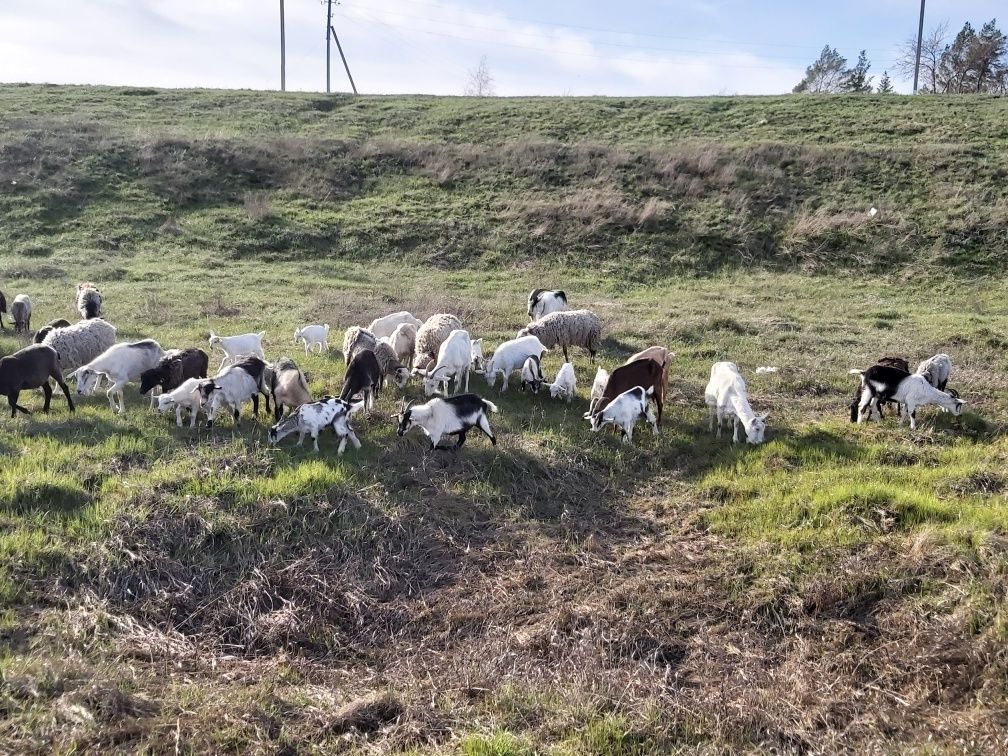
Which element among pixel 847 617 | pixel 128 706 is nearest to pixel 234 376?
pixel 128 706

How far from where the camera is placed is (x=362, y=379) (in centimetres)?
1003

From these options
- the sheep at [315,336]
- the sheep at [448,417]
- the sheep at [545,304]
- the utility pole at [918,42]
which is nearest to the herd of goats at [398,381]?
the sheep at [448,417]

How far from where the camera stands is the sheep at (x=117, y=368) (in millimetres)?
10062

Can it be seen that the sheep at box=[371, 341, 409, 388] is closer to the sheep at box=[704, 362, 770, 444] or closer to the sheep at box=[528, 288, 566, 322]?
the sheep at box=[704, 362, 770, 444]

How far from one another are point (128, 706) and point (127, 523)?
2.28 metres

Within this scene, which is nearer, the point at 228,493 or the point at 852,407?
the point at 228,493

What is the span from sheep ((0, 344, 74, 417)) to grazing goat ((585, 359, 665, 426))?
22.6ft

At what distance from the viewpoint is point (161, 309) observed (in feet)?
53.1

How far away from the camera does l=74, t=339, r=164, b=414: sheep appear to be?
1006 cm

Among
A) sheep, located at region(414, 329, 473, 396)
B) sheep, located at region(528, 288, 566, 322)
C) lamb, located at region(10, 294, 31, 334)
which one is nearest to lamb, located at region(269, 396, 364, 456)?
sheep, located at region(414, 329, 473, 396)

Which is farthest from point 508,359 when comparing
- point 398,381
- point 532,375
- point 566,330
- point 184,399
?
point 184,399

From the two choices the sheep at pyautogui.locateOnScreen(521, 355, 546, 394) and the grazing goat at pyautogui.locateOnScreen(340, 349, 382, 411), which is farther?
the sheep at pyautogui.locateOnScreen(521, 355, 546, 394)

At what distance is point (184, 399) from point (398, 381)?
125 inches

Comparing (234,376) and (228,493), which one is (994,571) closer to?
(228,493)
